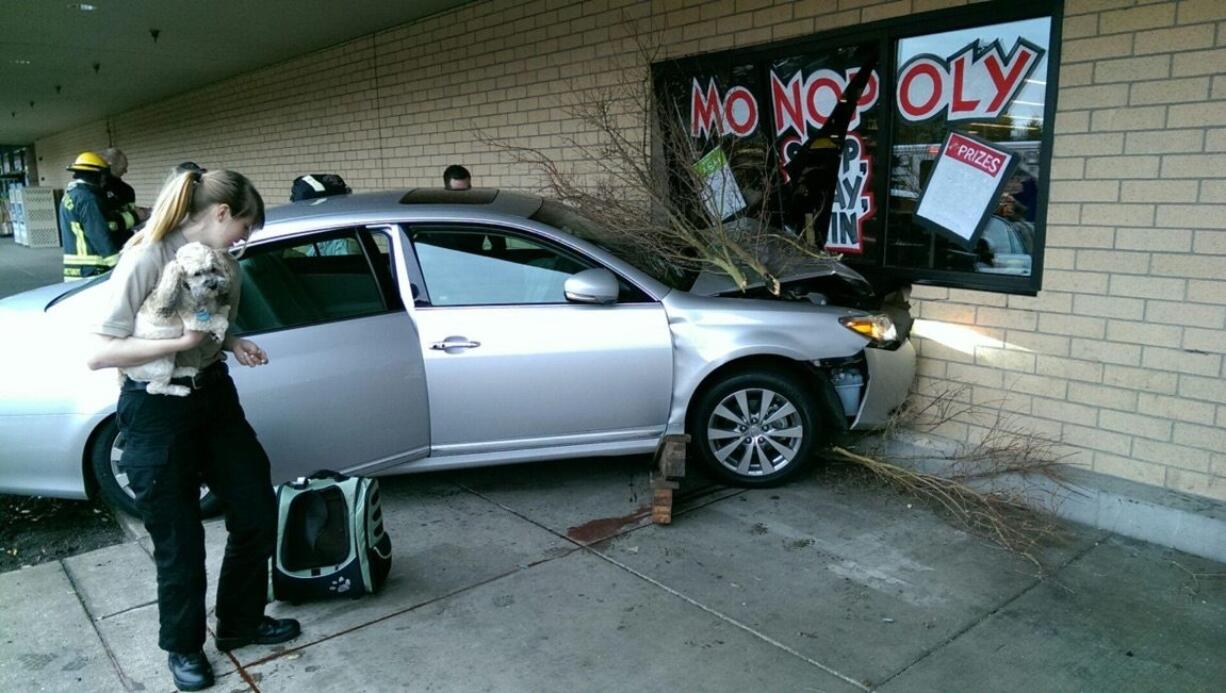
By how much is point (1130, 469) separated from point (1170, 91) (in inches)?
75.0

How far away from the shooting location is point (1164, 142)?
429cm

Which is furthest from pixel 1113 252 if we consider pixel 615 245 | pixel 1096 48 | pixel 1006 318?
pixel 615 245

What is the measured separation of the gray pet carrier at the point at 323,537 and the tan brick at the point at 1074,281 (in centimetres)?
371

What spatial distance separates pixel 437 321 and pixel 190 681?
199 cm

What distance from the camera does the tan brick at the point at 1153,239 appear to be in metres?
4.27

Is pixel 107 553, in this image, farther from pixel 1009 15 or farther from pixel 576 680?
pixel 1009 15

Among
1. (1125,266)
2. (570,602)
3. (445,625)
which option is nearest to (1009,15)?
(1125,266)

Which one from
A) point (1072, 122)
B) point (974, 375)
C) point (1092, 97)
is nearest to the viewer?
point (1092, 97)

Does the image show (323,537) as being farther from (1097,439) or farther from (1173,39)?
(1173,39)

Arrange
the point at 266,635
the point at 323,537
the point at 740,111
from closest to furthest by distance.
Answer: the point at 266,635, the point at 323,537, the point at 740,111

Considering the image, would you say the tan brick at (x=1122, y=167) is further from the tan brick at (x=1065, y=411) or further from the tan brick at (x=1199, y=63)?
the tan brick at (x=1065, y=411)

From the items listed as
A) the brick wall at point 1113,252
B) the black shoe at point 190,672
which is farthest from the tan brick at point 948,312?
the black shoe at point 190,672

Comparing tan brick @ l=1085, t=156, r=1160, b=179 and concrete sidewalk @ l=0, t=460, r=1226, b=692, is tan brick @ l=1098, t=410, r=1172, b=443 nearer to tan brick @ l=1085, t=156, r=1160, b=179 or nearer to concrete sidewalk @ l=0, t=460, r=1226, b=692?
concrete sidewalk @ l=0, t=460, r=1226, b=692

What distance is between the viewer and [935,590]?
3.81 metres
